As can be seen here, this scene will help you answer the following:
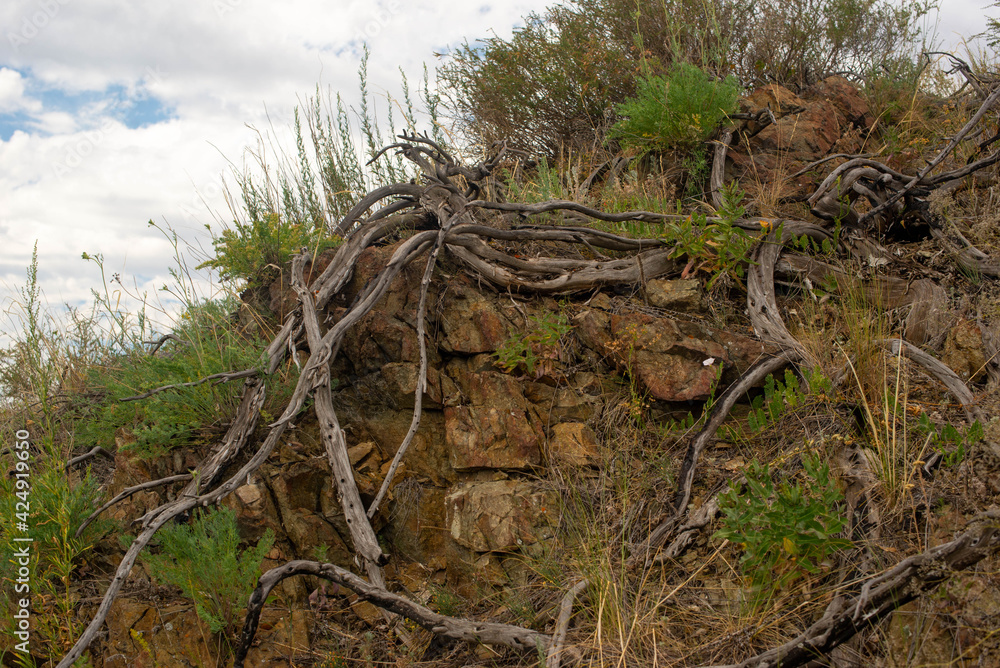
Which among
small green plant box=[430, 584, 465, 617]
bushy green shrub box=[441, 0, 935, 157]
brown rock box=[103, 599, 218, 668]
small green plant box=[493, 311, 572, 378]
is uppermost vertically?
bushy green shrub box=[441, 0, 935, 157]

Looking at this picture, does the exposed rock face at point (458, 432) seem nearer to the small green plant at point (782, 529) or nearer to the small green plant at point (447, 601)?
the small green plant at point (447, 601)

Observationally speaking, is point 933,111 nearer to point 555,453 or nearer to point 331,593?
point 555,453

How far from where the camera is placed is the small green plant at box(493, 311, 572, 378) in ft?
10.8

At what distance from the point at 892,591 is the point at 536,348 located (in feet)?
6.33

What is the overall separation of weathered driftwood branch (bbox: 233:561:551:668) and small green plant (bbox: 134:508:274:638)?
268 mm

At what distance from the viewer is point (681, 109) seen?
4480 millimetres

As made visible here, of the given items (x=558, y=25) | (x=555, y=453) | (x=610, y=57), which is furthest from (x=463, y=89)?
(x=555, y=453)

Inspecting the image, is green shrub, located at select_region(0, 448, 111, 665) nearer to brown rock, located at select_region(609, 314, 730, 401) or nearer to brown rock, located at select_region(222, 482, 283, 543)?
brown rock, located at select_region(222, 482, 283, 543)

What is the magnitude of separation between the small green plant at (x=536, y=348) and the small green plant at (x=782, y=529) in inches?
50.3

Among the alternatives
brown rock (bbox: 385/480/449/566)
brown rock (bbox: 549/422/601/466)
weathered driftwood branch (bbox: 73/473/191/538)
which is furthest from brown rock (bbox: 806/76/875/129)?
weathered driftwood branch (bbox: 73/473/191/538)

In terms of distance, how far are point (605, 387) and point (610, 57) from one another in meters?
3.86

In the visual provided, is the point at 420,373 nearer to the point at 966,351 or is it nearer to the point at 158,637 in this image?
the point at 158,637

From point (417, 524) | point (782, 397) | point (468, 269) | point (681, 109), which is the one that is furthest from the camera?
point (681, 109)

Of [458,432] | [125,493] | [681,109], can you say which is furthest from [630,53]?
[125,493]
